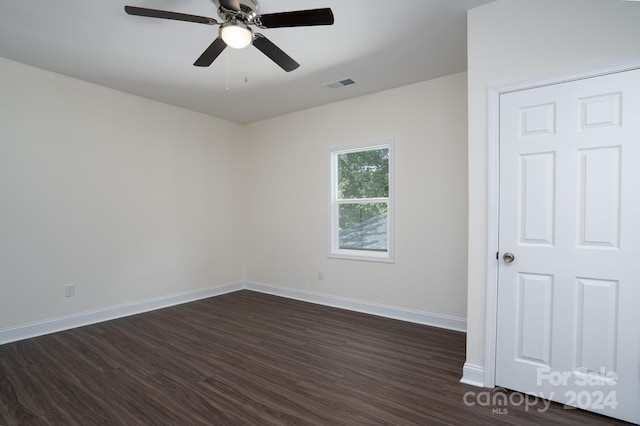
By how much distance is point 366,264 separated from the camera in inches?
164

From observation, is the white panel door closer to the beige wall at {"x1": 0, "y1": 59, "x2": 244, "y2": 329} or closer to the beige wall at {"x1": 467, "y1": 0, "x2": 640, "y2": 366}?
the beige wall at {"x1": 467, "y1": 0, "x2": 640, "y2": 366}

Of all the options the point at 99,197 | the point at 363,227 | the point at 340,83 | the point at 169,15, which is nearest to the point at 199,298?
the point at 99,197

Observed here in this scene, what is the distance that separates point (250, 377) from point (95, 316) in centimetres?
241

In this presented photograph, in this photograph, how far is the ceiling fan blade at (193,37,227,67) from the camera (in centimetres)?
227

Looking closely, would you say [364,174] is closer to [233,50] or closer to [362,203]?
[362,203]

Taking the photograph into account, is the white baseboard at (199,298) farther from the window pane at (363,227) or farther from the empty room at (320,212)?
the window pane at (363,227)

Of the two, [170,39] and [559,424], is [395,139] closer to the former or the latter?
[170,39]

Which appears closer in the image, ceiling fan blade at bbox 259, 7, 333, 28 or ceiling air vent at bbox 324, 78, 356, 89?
ceiling fan blade at bbox 259, 7, 333, 28

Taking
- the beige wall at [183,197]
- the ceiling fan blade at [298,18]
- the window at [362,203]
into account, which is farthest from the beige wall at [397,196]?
the ceiling fan blade at [298,18]

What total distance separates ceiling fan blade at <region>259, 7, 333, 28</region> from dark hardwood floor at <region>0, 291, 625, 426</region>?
2.43 m

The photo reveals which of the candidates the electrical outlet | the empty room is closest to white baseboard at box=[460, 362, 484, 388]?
the empty room

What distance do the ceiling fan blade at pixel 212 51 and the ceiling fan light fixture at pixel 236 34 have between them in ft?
0.35

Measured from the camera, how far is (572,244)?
2.10 m

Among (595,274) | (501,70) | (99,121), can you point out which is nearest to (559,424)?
(595,274)
